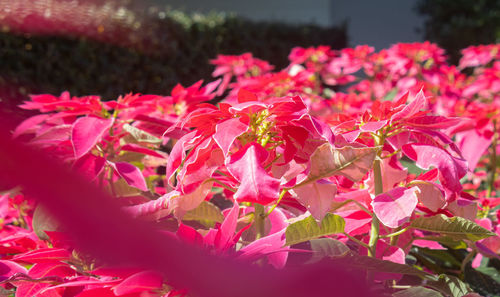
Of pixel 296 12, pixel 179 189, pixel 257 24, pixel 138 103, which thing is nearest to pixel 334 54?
pixel 138 103

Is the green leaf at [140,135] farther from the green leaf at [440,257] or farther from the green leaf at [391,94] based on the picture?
the green leaf at [391,94]

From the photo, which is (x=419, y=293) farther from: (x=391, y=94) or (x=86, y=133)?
(x=391, y=94)

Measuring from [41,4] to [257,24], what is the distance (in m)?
3.02

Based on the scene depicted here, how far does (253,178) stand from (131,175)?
0.38 meters

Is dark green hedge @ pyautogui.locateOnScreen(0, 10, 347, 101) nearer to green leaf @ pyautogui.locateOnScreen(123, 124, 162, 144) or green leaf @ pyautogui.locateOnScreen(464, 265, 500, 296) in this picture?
green leaf @ pyautogui.locateOnScreen(123, 124, 162, 144)

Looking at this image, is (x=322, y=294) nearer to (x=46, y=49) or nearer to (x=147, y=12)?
(x=46, y=49)

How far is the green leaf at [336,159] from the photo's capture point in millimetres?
549

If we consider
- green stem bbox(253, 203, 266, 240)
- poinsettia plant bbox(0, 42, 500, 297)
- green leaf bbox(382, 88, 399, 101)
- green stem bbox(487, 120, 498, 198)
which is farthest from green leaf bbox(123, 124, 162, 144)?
green leaf bbox(382, 88, 399, 101)

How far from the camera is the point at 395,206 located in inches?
23.3

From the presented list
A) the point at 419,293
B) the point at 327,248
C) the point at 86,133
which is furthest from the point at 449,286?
the point at 86,133

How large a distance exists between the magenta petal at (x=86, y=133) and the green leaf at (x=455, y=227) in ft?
1.61

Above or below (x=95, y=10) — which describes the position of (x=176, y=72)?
below

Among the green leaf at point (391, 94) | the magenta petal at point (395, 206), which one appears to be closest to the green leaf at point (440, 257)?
the magenta petal at point (395, 206)

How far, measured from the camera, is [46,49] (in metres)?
5.37
